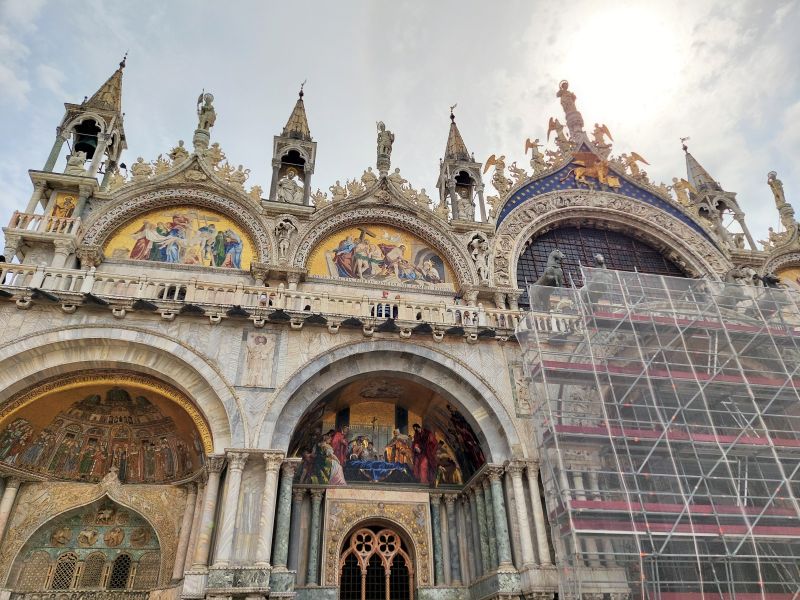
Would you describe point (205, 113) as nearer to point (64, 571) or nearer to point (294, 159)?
point (294, 159)

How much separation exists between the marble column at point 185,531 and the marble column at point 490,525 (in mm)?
5569

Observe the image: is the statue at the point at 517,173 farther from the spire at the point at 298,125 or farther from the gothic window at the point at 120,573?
the gothic window at the point at 120,573

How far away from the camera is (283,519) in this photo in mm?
9695

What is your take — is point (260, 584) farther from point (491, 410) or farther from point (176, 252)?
point (176, 252)

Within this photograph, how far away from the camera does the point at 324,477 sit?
37.7 feet

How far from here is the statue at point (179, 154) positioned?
1479 cm

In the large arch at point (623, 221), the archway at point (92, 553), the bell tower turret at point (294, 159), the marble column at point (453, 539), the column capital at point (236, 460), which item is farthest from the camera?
the large arch at point (623, 221)

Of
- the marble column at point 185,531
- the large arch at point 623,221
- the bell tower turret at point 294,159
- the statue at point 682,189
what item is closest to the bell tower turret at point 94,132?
the bell tower turret at point 294,159

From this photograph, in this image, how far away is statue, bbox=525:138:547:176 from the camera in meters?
17.4

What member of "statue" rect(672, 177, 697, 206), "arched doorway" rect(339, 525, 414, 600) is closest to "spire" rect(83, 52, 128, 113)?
"arched doorway" rect(339, 525, 414, 600)

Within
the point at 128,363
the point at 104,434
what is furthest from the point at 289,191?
the point at 104,434

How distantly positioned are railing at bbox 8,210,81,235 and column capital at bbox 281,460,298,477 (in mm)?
7370

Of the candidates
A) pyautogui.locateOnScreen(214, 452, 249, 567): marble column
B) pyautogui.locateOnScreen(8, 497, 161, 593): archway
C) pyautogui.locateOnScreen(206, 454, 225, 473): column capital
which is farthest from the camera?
pyautogui.locateOnScreen(8, 497, 161, 593): archway

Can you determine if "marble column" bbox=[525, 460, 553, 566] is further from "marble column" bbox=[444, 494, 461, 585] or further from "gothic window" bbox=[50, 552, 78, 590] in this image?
"gothic window" bbox=[50, 552, 78, 590]
